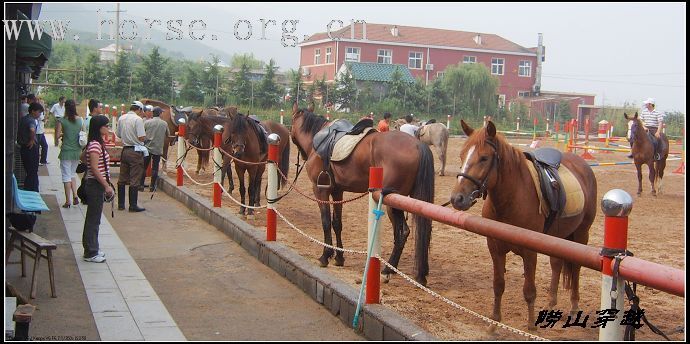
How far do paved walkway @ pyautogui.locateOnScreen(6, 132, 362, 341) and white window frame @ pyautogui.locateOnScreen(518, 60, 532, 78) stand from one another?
56044 mm

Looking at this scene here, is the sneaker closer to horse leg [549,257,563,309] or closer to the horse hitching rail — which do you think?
the horse hitching rail

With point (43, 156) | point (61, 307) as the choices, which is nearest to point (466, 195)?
point (61, 307)

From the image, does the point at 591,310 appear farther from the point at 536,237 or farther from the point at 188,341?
the point at 188,341

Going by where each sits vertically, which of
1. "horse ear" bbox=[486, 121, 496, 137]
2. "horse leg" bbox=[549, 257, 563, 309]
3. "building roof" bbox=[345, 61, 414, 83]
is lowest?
"horse leg" bbox=[549, 257, 563, 309]

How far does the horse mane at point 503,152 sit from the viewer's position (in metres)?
5.68

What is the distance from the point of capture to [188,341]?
18.7 feet

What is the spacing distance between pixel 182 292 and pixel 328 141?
2.65 metres

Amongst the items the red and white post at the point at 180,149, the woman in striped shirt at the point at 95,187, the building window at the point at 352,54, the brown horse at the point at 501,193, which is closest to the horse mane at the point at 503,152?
the brown horse at the point at 501,193

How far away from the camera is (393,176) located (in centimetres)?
815

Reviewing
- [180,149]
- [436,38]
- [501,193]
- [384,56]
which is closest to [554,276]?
[501,193]

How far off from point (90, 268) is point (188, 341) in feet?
→ 9.35

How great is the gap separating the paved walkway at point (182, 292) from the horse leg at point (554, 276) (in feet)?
5.97

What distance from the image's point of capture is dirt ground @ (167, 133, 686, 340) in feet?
20.1

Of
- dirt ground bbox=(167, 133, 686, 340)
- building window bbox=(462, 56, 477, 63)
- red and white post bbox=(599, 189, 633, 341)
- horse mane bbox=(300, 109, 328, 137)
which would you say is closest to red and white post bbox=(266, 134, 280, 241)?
dirt ground bbox=(167, 133, 686, 340)
